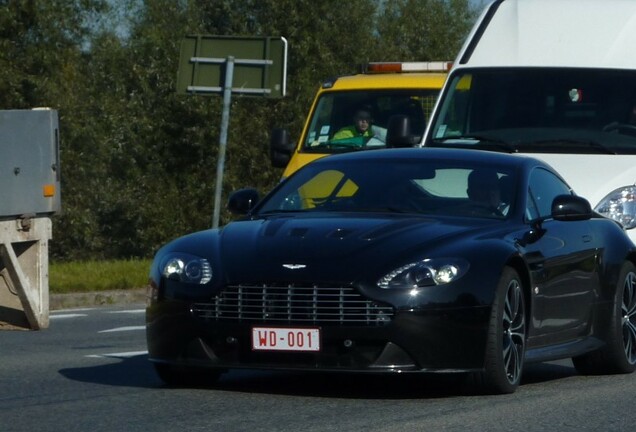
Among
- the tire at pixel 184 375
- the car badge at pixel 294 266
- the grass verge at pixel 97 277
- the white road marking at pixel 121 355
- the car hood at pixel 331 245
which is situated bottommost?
the grass verge at pixel 97 277

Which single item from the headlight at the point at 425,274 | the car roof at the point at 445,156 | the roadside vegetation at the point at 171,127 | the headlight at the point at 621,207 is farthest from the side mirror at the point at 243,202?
the roadside vegetation at the point at 171,127

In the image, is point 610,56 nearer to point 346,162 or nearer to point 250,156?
point 346,162

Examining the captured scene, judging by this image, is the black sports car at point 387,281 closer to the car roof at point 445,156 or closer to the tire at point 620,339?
the car roof at point 445,156

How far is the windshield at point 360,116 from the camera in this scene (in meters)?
18.8

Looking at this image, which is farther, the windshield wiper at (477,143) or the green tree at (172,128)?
the green tree at (172,128)

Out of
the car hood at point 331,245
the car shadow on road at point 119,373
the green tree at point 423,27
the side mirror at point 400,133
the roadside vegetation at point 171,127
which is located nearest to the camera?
the car hood at point 331,245

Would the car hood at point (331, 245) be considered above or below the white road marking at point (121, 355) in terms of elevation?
above

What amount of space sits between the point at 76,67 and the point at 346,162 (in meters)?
34.7

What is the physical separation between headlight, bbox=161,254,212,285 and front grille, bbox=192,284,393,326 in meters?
0.18

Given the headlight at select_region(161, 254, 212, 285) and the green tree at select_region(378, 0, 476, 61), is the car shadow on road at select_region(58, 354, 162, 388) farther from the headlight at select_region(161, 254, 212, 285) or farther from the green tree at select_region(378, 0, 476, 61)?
the green tree at select_region(378, 0, 476, 61)

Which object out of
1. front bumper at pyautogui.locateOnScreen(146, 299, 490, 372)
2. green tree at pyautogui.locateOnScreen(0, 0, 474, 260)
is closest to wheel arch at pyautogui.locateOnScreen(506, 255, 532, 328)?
front bumper at pyautogui.locateOnScreen(146, 299, 490, 372)

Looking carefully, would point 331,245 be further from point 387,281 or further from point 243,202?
point 243,202

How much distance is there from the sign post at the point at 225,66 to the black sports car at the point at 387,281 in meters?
11.7

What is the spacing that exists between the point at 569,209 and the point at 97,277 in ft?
38.5
